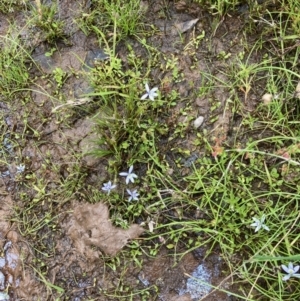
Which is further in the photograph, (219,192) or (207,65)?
(207,65)

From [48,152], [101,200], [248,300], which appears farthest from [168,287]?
[48,152]

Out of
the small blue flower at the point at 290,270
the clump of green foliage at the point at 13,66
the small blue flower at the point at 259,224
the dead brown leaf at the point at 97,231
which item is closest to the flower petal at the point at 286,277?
the small blue flower at the point at 290,270

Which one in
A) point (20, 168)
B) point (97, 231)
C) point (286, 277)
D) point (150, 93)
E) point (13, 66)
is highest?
point (13, 66)

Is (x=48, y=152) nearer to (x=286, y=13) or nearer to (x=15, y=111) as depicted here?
(x=15, y=111)

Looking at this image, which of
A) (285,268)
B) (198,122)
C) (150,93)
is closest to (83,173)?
(150,93)

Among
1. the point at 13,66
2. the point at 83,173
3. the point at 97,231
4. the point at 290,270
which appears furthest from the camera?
the point at 13,66

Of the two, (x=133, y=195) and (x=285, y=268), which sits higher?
(x=133, y=195)

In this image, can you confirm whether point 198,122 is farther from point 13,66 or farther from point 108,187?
point 13,66

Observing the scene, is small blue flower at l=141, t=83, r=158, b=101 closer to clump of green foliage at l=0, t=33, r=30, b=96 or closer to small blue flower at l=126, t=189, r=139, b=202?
small blue flower at l=126, t=189, r=139, b=202

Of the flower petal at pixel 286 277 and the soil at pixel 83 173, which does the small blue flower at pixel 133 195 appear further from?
the flower petal at pixel 286 277
